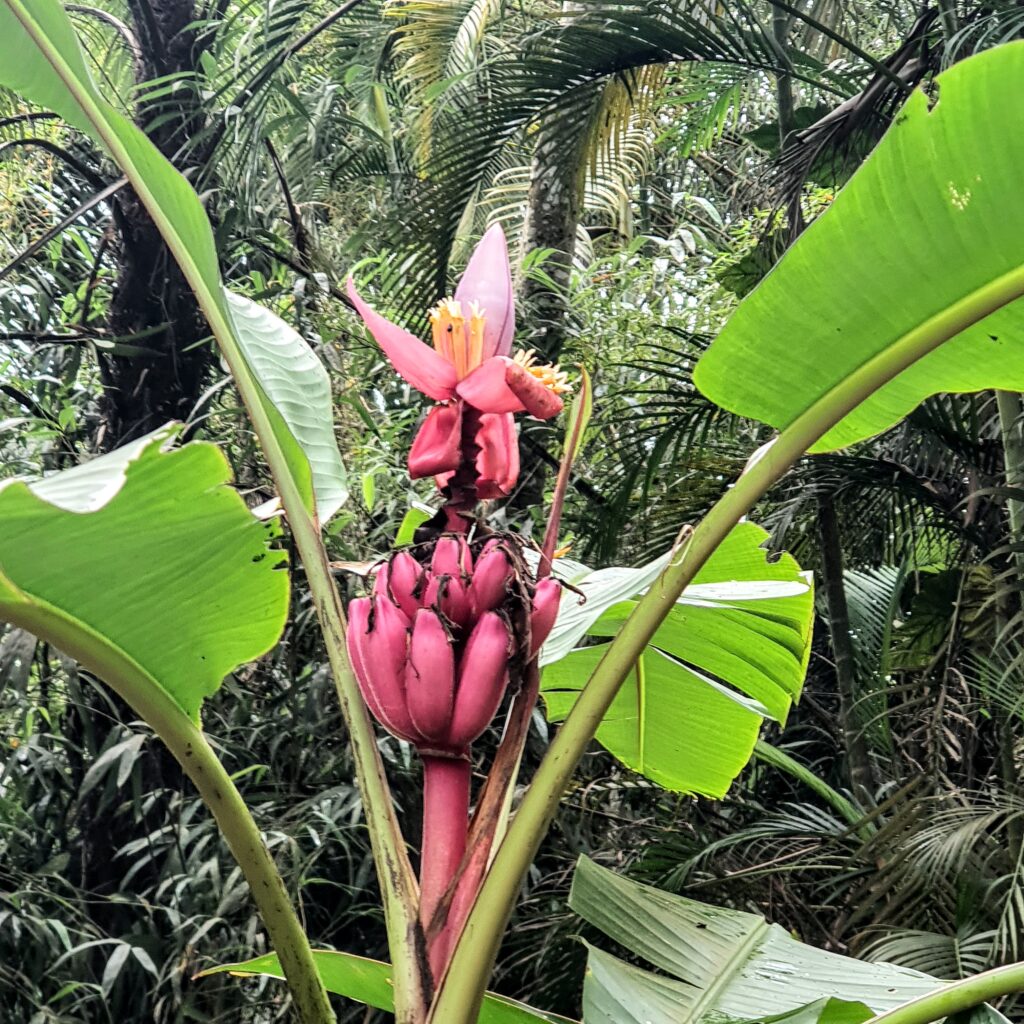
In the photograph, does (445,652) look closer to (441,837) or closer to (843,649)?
(441,837)

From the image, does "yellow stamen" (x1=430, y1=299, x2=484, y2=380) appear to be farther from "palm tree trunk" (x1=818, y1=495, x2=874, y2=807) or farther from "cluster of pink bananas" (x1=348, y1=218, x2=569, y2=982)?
"palm tree trunk" (x1=818, y1=495, x2=874, y2=807)

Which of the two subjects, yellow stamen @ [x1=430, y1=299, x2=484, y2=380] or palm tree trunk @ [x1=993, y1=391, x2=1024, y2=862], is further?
palm tree trunk @ [x1=993, y1=391, x2=1024, y2=862]

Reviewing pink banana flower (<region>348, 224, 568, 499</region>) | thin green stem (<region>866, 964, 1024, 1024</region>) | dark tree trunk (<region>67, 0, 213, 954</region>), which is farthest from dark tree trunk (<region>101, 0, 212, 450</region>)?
thin green stem (<region>866, 964, 1024, 1024</region>)

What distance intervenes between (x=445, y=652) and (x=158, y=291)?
1285 mm

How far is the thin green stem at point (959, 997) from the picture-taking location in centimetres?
53

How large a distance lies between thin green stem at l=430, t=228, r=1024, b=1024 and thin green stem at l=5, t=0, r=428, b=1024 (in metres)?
0.03

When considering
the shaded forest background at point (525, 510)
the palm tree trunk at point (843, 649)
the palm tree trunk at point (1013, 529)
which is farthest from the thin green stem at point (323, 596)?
the palm tree trunk at point (843, 649)

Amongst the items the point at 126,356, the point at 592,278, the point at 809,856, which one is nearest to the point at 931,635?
the point at 809,856

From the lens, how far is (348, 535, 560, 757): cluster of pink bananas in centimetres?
51

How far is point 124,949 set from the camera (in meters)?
1.13

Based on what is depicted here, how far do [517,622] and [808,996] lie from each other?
33 cm

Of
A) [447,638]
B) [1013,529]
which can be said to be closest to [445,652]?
[447,638]

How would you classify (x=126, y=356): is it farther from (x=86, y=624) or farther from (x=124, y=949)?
(x=86, y=624)

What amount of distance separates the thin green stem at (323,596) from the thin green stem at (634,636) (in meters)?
0.03
